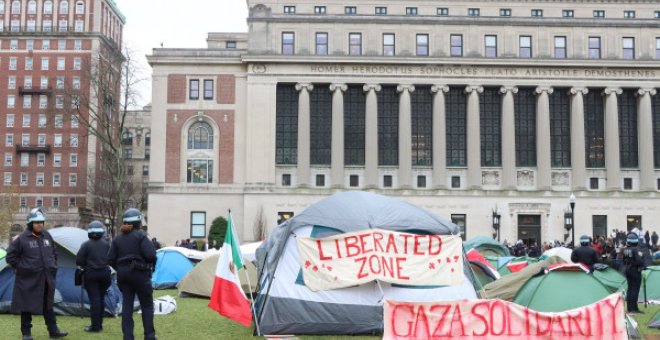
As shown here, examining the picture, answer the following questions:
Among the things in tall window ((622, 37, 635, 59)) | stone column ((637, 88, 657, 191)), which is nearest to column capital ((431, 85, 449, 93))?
tall window ((622, 37, 635, 59))

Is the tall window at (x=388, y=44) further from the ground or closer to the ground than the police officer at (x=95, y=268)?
further from the ground

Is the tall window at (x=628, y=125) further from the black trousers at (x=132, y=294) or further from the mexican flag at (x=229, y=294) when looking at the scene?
the black trousers at (x=132, y=294)

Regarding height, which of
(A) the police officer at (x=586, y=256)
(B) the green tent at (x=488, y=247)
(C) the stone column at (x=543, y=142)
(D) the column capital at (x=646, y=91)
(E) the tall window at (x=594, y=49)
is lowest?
(B) the green tent at (x=488, y=247)

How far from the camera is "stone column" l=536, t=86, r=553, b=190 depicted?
57.9 metres

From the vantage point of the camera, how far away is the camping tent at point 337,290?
50.5ft

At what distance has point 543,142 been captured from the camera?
5803 centimetres

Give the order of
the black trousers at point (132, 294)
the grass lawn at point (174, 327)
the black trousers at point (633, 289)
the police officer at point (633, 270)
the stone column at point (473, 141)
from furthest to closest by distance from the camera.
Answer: the stone column at point (473, 141)
the black trousers at point (633, 289)
the police officer at point (633, 270)
the grass lawn at point (174, 327)
the black trousers at point (132, 294)

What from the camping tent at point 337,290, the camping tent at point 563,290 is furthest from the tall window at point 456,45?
the camping tent at point 563,290

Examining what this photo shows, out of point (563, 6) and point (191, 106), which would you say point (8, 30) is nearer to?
point (191, 106)

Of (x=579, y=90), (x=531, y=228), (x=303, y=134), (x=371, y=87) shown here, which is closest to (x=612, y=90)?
(x=579, y=90)

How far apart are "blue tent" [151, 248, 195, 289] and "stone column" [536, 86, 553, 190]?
118ft

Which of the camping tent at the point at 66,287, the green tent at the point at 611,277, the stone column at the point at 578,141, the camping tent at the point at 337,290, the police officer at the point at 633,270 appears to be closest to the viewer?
the camping tent at the point at 337,290

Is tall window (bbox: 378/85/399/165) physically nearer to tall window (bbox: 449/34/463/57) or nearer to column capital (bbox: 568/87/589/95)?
tall window (bbox: 449/34/463/57)

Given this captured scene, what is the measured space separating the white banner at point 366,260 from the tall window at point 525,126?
148 feet
